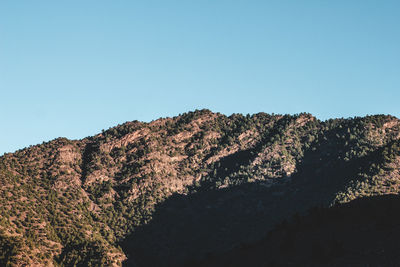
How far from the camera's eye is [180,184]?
155 m

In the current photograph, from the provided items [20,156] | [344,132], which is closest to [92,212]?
[20,156]

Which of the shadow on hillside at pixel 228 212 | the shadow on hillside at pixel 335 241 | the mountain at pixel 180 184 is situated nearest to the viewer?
the shadow on hillside at pixel 335 241

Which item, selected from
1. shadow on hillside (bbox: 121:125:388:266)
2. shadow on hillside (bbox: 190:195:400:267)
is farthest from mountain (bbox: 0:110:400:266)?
shadow on hillside (bbox: 190:195:400:267)

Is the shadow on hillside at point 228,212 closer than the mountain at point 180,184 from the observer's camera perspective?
No

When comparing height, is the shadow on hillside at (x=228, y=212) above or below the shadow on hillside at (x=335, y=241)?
above

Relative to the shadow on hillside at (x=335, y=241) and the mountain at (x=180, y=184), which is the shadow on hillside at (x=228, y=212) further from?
the shadow on hillside at (x=335, y=241)

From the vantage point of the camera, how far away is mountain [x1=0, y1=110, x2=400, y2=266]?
11762cm

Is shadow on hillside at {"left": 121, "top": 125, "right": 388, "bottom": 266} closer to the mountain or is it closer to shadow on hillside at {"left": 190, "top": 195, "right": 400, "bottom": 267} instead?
the mountain

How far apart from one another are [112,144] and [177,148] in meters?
20.5

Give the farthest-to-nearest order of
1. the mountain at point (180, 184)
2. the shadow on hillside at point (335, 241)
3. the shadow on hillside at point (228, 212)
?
the shadow on hillside at point (228, 212) < the mountain at point (180, 184) < the shadow on hillside at point (335, 241)

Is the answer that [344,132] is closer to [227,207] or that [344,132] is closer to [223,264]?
[227,207]

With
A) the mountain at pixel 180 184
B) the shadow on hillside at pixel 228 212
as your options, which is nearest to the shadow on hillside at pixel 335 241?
the mountain at pixel 180 184

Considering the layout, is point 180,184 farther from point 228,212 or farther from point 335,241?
point 335,241

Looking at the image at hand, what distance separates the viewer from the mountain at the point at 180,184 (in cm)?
11762
